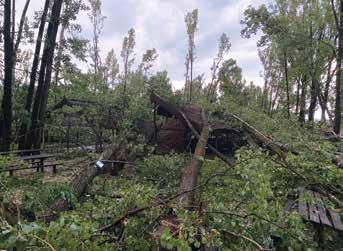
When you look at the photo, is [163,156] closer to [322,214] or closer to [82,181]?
[82,181]

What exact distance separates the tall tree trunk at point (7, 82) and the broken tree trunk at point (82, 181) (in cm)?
483

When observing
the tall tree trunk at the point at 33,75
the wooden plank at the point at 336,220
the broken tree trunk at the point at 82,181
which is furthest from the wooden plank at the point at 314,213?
the tall tree trunk at the point at 33,75

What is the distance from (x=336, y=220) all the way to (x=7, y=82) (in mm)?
10300

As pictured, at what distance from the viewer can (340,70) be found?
11.3 m

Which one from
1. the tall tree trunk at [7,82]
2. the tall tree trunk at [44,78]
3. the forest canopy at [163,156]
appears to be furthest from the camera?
the tall tree trunk at [44,78]

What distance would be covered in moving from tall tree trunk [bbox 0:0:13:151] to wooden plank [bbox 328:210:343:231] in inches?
394

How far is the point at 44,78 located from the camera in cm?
1118

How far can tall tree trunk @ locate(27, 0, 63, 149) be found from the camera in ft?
35.0

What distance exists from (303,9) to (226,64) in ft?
43.4

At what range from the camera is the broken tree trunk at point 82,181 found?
3465 millimetres

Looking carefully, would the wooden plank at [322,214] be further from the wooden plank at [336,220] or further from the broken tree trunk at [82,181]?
the broken tree trunk at [82,181]

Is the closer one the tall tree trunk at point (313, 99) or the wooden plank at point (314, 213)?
the wooden plank at point (314, 213)

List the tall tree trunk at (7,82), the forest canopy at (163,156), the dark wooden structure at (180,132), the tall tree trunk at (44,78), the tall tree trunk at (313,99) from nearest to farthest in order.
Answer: the forest canopy at (163,156)
the dark wooden structure at (180,132)
the tall tree trunk at (7,82)
the tall tree trunk at (44,78)
the tall tree trunk at (313,99)

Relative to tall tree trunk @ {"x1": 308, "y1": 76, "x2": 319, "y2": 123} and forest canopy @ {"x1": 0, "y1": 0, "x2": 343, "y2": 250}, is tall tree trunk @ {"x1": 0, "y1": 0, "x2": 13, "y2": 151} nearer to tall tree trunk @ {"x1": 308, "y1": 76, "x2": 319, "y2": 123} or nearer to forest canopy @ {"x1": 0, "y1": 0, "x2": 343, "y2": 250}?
forest canopy @ {"x1": 0, "y1": 0, "x2": 343, "y2": 250}
